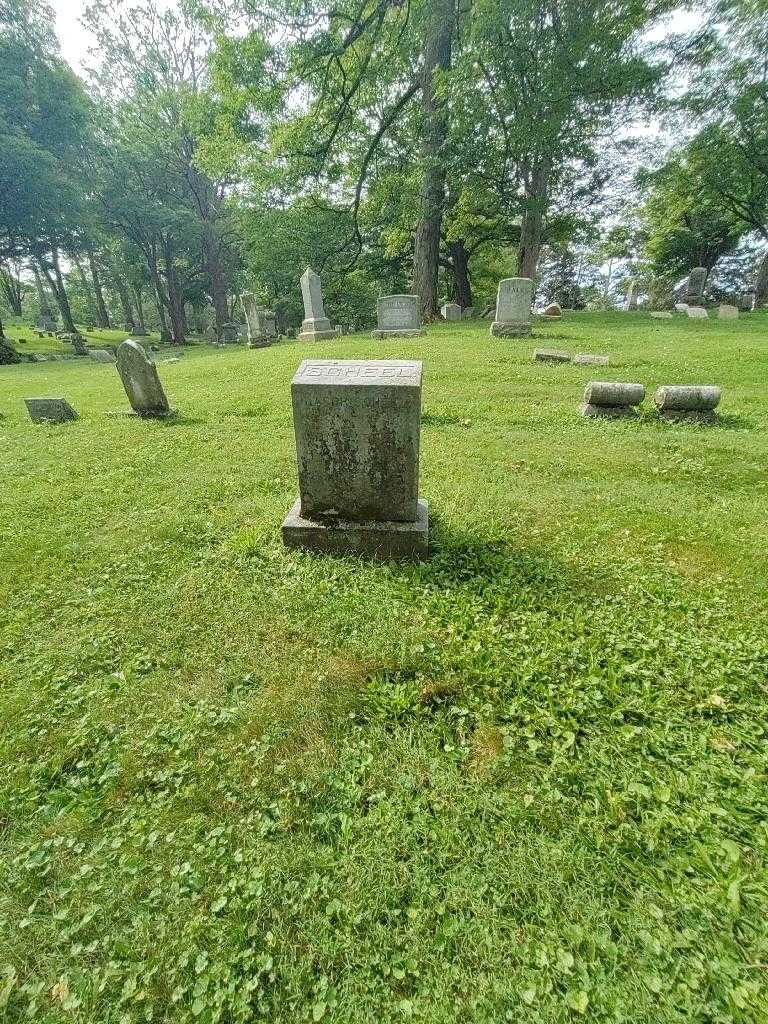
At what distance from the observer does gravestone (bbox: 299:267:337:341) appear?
1553 cm

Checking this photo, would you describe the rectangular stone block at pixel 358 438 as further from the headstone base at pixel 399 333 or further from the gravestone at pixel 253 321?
the gravestone at pixel 253 321

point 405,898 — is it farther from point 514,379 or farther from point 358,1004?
point 514,379

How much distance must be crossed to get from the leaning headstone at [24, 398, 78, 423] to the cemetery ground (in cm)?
420

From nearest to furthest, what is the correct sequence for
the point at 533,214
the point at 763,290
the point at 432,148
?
the point at 432,148 < the point at 533,214 < the point at 763,290

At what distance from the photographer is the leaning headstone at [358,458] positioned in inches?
118

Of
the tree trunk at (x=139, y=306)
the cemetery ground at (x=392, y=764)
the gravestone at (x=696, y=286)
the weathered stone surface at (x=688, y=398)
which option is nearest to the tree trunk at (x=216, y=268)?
the tree trunk at (x=139, y=306)

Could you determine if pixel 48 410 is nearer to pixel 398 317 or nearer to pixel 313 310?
pixel 398 317

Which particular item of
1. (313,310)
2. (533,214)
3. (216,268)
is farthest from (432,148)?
(216,268)

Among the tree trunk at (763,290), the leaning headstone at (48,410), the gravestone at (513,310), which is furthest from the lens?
the tree trunk at (763,290)

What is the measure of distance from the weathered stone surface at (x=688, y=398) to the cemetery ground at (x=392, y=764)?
2.08 meters

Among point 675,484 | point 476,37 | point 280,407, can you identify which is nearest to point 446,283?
point 476,37

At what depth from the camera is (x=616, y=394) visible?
602cm

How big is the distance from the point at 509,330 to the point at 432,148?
785 cm

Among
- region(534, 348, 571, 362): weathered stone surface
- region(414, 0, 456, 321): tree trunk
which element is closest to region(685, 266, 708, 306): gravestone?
region(414, 0, 456, 321): tree trunk
